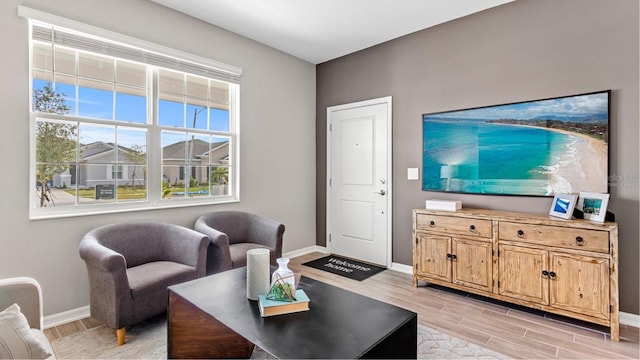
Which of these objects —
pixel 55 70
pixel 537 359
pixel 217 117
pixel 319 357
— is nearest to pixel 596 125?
pixel 537 359

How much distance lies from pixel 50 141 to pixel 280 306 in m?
2.37

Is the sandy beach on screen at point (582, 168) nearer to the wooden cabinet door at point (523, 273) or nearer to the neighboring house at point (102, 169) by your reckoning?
the wooden cabinet door at point (523, 273)

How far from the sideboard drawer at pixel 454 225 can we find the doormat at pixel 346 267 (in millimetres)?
917

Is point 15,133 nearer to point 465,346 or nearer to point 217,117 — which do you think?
point 217,117

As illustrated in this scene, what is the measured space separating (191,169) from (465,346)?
9.67ft

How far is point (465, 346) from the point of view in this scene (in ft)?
7.16

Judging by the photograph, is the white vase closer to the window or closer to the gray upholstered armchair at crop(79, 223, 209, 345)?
the gray upholstered armchair at crop(79, 223, 209, 345)

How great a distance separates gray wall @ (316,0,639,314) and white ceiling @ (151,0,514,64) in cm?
23

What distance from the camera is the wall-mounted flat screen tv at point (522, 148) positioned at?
2613mm

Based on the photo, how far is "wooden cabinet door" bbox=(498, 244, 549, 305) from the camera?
2520 mm

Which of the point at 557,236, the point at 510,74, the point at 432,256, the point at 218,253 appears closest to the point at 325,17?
the point at 510,74

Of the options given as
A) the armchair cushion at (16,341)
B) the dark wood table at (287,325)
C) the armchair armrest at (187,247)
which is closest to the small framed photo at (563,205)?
the dark wood table at (287,325)

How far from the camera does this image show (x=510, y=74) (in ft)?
10.0

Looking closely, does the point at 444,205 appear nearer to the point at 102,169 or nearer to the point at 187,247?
the point at 187,247
